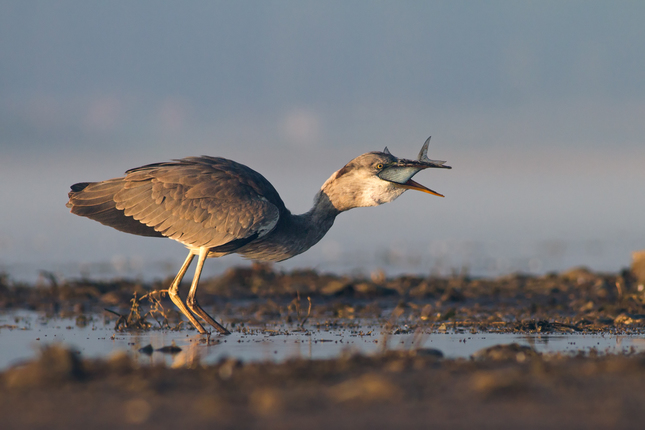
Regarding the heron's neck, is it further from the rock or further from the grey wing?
the rock

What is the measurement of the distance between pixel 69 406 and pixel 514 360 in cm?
321

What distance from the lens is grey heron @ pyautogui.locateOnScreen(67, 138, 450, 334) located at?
834 centimetres

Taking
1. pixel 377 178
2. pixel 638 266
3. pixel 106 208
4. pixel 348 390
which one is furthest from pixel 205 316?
pixel 638 266

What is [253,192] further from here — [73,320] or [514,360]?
[514,360]

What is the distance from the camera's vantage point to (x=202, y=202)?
27.7ft

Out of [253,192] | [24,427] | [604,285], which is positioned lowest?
[24,427]

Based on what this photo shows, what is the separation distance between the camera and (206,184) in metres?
8.49

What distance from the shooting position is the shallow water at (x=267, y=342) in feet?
20.8

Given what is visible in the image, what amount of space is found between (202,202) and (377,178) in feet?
6.61

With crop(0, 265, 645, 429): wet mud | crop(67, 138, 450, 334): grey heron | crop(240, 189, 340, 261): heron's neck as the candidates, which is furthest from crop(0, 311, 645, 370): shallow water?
crop(240, 189, 340, 261): heron's neck

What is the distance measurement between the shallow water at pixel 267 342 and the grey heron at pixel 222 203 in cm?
64

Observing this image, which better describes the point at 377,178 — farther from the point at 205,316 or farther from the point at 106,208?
the point at 106,208

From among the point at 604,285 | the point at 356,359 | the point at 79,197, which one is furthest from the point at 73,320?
the point at 604,285

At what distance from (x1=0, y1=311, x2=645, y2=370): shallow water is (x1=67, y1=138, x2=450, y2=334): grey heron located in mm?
638
